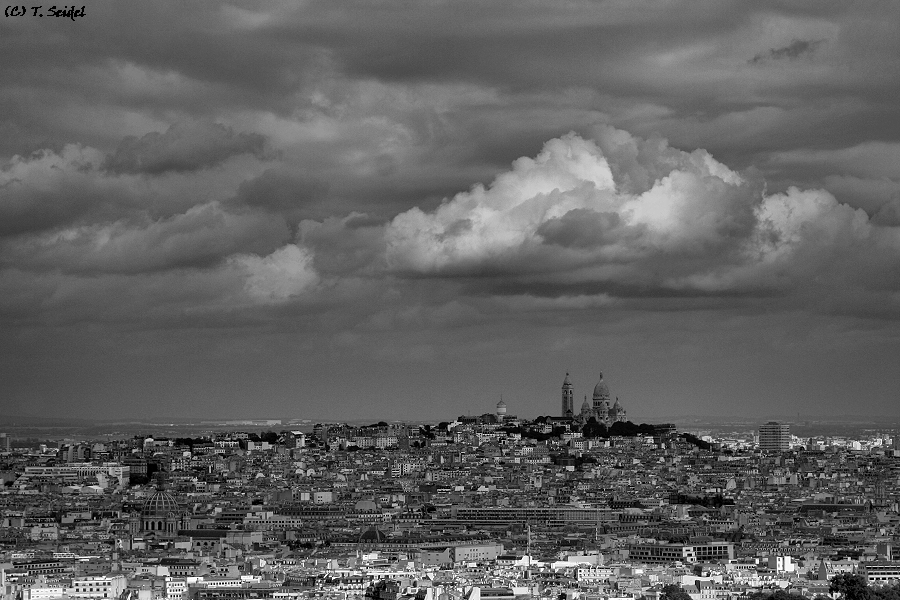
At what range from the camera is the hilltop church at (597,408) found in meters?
185

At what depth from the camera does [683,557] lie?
86.2 m

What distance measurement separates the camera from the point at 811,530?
101750 millimetres

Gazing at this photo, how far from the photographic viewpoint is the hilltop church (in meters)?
185

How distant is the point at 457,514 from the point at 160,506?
1462 cm

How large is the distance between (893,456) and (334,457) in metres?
41.8

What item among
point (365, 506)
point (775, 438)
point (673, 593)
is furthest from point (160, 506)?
point (775, 438)

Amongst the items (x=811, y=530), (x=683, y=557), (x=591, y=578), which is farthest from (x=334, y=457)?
(x=591, y=578)

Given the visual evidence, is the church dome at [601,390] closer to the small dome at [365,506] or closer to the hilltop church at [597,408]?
the hilltop church at [597,408]

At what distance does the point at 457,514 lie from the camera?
114938 mm

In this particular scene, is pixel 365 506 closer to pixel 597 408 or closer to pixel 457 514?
pixel 457 514

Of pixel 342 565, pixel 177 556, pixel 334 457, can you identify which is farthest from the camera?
pixel 334 457

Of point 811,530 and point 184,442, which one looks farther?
point 184,442

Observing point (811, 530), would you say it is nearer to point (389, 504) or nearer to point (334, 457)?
point (389, 504)

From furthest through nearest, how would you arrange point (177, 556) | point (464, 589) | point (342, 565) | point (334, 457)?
point (334, 457) → point (177, 556) → point (342, 565) → point (464, 589)
